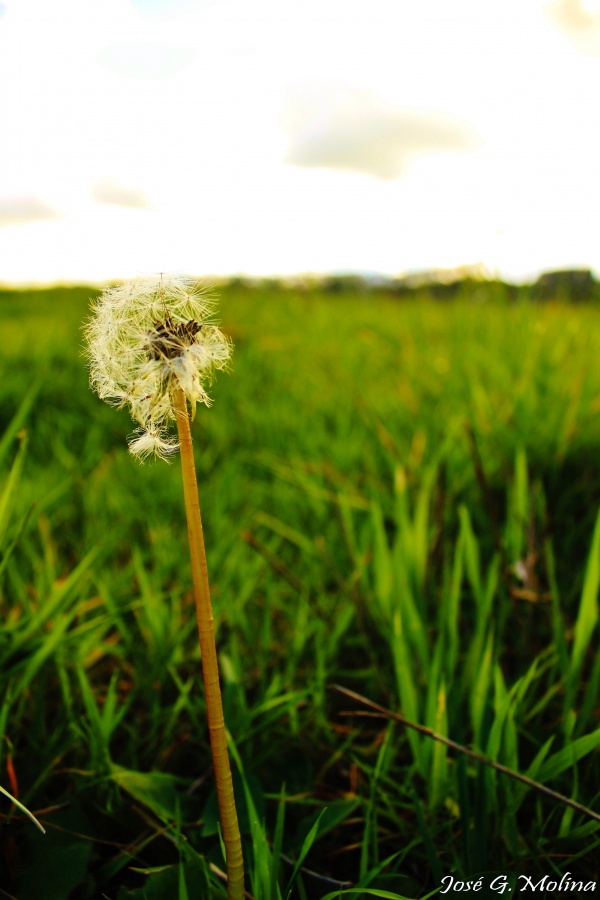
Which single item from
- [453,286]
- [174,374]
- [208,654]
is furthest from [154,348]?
[453,286]

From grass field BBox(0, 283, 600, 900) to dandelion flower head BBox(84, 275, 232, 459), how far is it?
0.49m

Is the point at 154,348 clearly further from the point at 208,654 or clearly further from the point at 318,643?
the point at 318,643

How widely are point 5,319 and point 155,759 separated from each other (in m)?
5.06

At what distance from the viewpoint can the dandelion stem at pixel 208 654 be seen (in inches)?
25.0

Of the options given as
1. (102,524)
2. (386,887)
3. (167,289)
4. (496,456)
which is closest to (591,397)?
(496,456)

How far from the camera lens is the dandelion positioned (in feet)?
2.12

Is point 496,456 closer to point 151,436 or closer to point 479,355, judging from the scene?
point 479,355
